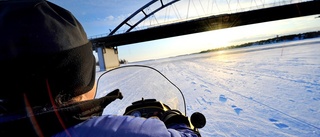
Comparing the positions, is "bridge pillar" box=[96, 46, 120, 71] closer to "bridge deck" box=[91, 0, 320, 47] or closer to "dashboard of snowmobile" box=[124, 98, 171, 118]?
"bridge deck" box=[91, 0, 320, 47]

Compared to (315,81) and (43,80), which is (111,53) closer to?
(315,81)

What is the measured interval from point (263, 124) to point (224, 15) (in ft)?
93.8

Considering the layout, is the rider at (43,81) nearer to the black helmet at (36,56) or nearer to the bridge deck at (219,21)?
the black helmet at (36,56)

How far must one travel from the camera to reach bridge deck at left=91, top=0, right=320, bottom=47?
2970 centimetres

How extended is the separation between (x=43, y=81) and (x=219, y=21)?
106ft

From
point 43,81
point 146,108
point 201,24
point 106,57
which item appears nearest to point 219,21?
point 201,24

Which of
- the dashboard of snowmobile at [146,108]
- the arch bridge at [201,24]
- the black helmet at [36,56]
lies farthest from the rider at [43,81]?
the arch bridge at [201,24]

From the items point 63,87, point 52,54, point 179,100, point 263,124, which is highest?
point 52,54

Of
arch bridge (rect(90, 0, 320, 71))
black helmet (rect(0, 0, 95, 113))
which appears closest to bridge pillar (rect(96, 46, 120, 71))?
arch bridge (rect(90, 0, 320, 71))

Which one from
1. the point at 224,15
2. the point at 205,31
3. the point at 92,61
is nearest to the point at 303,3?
the point at 224,15

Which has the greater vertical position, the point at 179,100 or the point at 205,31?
the point at 205,31

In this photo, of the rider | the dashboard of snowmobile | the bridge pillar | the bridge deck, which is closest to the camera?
the rider

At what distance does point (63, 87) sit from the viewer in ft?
2.80

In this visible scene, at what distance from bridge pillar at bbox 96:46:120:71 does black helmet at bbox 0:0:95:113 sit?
1142 inches
